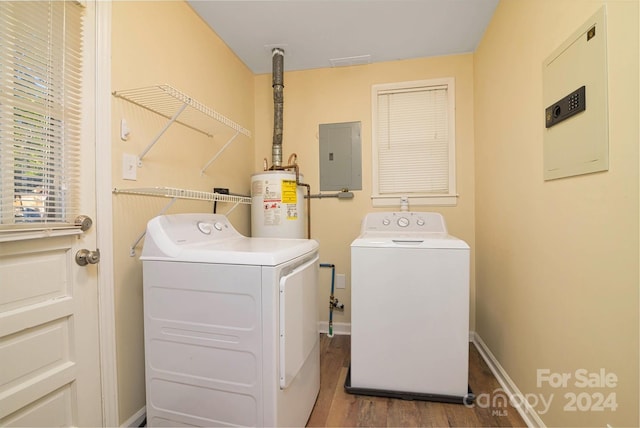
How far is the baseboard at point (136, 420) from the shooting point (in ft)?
4.30

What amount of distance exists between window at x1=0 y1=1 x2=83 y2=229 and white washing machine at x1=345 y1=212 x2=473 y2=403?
4.55 feet

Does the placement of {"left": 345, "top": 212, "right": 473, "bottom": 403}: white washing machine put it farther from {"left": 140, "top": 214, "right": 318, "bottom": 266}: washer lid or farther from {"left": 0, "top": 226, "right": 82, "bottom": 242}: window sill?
{"left": 0, "top": 226, "right": 82, "bottom": 242}: window sill

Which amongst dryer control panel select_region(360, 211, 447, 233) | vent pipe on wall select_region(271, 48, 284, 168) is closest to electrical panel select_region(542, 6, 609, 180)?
dryer control panel select_region(360, 211, 447, 233)

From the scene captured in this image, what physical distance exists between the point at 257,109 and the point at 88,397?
A: 2.41 m

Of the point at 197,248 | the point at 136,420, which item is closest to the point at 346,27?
the point at 197,248

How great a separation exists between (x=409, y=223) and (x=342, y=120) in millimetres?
1133

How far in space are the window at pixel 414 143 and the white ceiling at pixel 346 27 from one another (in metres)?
0.32

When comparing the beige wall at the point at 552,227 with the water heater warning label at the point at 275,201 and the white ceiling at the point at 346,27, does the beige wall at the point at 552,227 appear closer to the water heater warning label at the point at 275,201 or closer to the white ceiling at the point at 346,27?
the white ceiling at the point at 346,27

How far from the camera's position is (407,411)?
1504mm

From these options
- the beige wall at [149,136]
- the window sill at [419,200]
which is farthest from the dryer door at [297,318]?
the window sill at [419,200]

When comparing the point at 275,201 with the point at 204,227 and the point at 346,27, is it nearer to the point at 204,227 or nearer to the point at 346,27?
the point at 204,227

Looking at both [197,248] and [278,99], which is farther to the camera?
[278,99]

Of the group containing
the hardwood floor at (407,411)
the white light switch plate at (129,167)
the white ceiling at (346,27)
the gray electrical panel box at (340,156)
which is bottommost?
the hardwood floor at (407,411)

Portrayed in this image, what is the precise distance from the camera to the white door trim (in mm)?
1203
